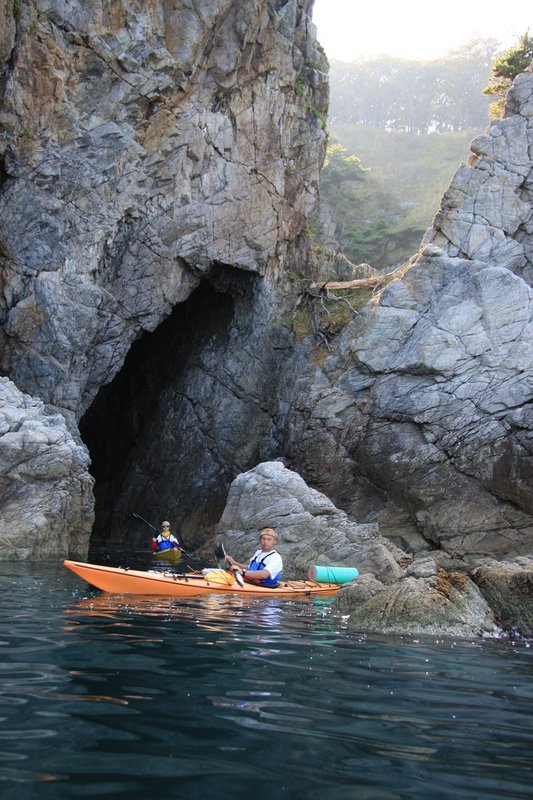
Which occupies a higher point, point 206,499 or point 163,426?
point 163,426

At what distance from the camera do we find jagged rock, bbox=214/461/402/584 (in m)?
15.6

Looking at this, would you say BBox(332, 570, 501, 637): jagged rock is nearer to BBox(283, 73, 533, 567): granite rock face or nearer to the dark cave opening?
BBox(283, 73, 533, 567): granite rock face

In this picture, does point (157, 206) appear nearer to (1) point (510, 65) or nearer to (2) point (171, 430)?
(2) point (171, 430)

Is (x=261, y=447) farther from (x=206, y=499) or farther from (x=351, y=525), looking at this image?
(x=351, y=525)

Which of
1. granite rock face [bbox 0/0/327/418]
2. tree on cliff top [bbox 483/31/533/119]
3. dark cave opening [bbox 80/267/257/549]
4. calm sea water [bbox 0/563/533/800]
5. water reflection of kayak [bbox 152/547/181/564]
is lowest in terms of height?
water reflection of kayak [bbox 152/547/181/564]

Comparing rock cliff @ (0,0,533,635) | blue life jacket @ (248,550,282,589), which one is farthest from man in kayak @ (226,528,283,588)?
rock cliff @ (0,0,533,635)

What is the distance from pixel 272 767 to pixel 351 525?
13.9 m

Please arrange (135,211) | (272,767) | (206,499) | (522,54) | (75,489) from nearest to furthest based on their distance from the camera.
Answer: (272,767) < (75,489) < (135,211) < (206,499) < (522,54)

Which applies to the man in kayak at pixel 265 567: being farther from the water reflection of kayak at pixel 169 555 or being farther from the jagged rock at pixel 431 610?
the water reflection of kayak at pixel 169 555

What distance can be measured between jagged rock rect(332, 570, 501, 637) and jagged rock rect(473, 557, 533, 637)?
27cm

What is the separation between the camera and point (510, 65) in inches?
1036

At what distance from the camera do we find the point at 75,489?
55.3 feet

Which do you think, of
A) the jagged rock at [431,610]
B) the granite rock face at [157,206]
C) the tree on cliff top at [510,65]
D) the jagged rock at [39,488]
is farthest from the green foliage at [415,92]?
the jagged rock at [431,610]

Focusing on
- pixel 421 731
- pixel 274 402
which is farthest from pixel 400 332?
pixel 421 731
